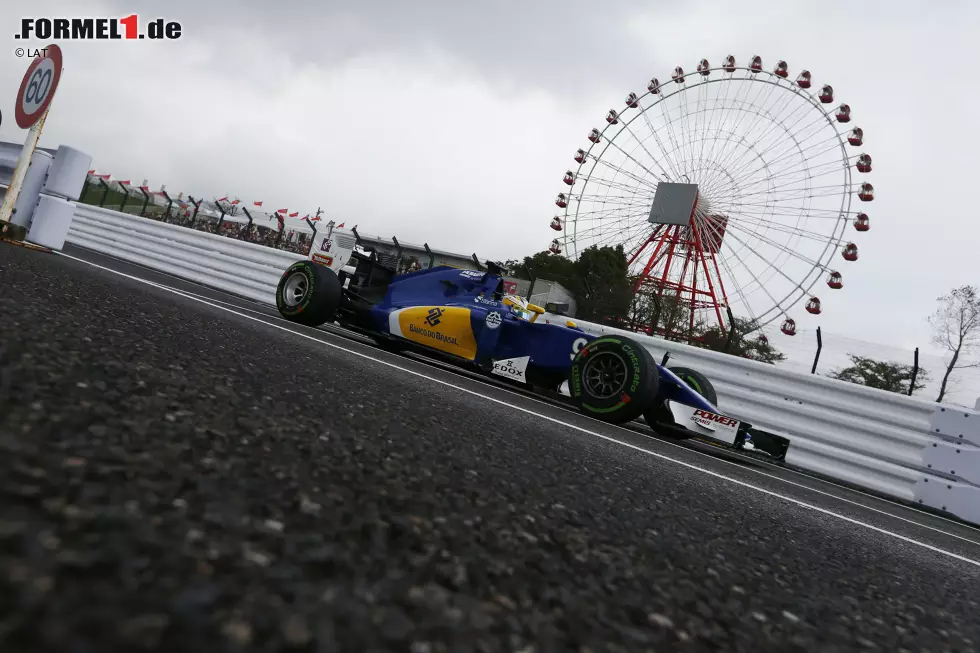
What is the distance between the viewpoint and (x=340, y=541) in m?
0.69

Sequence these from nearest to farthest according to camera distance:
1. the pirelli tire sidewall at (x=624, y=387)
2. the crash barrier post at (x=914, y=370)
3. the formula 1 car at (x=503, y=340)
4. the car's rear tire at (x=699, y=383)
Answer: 1. the pirelli tire sidewall at (x=624, y=387)
2. the formula 1 car at (x=503, y=340)
3. the car's rear tire at (x=699, y=383)
4. the crash barrier post at (x=914, y=370)

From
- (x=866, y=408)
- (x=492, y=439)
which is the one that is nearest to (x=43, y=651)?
(x=492, y=439)

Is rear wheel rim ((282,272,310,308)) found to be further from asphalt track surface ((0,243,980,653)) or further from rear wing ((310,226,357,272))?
asphalt track surface ((0,243,980,653))

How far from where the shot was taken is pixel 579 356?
532 cm

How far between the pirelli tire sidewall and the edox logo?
1752 millimetres

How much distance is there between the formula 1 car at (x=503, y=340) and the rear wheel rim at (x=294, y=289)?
1cm

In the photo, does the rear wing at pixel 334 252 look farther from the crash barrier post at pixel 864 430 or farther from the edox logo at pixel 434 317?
the crash barrier post at pixel 864 430


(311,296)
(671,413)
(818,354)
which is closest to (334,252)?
(311,296)

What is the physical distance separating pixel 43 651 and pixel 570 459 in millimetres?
1694

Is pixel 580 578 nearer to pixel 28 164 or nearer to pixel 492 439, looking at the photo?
pixel 492 439

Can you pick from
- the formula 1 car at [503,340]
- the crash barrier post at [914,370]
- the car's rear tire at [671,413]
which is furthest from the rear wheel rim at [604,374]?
the crash barrier post at [914,370]

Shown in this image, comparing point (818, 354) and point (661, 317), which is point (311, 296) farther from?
point (818, 354)

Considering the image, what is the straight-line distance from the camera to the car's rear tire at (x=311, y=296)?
6574 millimetres

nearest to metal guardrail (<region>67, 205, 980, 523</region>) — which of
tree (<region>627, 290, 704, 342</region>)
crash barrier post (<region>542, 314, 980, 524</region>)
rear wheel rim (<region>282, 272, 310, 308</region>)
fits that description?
crash barrier post (<region>542, 314, 980, 524</region>)
